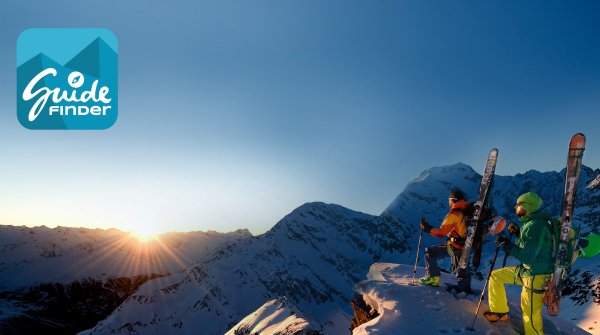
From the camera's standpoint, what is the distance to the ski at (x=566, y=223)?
6855 mm

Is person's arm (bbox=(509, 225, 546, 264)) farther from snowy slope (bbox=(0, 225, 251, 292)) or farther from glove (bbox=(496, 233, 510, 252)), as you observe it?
snowy slope (bbox=(0, 225, 251, 292))

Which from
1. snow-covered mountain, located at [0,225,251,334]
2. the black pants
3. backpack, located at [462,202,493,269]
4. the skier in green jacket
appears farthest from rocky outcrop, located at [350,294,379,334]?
snow-covered mountain, located at [0,225,251,334]

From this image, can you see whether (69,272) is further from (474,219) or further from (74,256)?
Answer: (474,219)

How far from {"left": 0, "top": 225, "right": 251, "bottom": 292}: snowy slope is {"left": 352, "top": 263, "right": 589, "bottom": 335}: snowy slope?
15971 cm

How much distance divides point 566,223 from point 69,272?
18496cm

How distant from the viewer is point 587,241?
275 inches

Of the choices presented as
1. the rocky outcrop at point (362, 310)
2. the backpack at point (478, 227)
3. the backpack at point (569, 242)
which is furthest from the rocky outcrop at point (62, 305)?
the backpack at point (569, 242)

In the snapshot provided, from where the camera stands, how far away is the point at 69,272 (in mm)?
149875

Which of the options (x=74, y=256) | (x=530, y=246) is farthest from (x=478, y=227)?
(x=74, y=256)

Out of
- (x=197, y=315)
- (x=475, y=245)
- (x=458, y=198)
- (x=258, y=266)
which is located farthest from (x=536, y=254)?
(x=258, y=266)

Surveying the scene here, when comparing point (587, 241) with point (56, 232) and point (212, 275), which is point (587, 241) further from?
point (56, 232)

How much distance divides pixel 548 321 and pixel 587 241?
258 cm

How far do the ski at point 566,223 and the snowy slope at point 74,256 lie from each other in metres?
162

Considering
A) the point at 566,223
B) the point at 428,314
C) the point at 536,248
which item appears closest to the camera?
the point at 536,248
